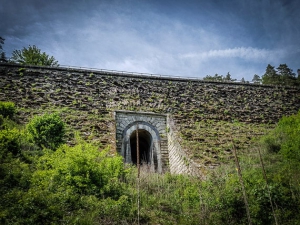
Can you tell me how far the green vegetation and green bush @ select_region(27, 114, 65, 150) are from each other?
0.71 meters

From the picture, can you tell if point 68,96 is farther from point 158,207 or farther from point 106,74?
point 158,207

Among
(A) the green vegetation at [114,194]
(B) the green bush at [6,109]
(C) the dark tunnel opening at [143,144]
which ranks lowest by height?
(A) the green vegetation at [114,194]

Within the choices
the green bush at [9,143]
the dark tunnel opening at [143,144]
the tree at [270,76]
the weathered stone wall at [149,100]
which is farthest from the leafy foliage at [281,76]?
the green bush at [9,143]

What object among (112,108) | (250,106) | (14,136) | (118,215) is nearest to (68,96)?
(112,108)

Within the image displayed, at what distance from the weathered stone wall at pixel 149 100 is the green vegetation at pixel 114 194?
10.6 ft

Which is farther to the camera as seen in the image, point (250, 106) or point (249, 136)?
Result: point (250, 106)

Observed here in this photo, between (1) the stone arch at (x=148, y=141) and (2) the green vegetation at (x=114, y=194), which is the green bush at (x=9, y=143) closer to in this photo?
(2) the green vegetation at (x=114, y=194)

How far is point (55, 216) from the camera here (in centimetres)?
562

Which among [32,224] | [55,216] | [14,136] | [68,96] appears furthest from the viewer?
[68,96]

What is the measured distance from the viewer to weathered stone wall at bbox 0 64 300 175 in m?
12.8

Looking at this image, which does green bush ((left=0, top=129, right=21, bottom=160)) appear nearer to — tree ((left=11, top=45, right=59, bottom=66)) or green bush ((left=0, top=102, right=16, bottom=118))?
green bush ((left=0, top=102, right=16, bottom=118))

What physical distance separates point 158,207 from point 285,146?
608 cm

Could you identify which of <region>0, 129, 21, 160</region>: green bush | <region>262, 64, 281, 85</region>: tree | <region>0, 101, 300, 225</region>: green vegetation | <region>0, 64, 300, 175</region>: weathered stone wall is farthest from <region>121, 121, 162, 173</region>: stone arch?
<region>262, 64, 281, 85</region>: tree

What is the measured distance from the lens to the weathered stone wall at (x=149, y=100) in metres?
12.8
